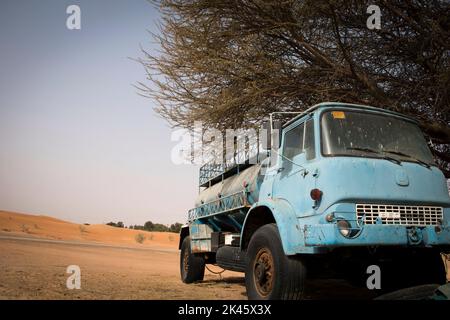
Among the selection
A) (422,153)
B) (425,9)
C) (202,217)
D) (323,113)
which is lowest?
(202,217)

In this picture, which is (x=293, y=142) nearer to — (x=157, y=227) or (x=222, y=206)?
(x=222, y=206)

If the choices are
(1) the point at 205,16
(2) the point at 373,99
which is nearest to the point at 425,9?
(2) the point at 373,99

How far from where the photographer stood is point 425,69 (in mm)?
9562

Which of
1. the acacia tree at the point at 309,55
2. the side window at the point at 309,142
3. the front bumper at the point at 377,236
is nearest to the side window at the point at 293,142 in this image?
the side window at the point at 309,142

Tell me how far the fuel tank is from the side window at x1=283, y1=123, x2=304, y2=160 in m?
0.79

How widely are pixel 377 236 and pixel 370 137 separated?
138 centimetres

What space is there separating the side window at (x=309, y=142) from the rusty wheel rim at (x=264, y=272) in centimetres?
136

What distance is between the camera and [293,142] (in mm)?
6086

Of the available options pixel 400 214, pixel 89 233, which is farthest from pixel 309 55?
pixel 89 233

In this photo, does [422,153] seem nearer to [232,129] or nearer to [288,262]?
[288,262]

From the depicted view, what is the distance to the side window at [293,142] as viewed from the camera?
19.4 ft

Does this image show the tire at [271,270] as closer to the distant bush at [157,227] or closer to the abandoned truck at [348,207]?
the abandoned truck at [348,207]

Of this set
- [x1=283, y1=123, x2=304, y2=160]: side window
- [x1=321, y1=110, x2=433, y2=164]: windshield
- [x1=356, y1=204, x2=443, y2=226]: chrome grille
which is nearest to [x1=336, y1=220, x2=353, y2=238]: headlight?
[x1=356, y1=204, x2=443, y2=226]: chrome grille
